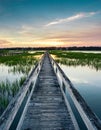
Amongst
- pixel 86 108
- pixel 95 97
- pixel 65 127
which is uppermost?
pixel 86 108

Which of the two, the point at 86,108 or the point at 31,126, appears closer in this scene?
the point at 86,108

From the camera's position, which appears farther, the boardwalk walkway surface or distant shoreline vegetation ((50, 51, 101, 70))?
distant shoreline vegetation ((50, 51, 101, 70))

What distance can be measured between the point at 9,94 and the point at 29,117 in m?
5.22

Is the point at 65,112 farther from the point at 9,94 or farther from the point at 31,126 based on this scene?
the point at 9,94

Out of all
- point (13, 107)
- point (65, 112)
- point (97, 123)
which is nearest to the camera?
point (97, 123)

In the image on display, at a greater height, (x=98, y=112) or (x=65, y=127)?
(x=65, y=127)

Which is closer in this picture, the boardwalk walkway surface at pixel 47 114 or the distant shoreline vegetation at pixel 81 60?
the boardwalk walkway surface at pixel 47 114

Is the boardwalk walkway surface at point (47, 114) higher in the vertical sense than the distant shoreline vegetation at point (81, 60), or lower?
higher

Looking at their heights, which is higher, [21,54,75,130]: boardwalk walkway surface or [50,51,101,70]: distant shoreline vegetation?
[21,54,75,130]: boardwalk walkway surface

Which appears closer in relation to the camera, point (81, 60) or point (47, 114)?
point (47, 114)

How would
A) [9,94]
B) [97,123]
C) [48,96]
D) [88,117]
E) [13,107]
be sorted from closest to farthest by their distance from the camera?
1. [97,123]
2. [88,117]
3. [13,107]
4. [48,96]
5. [9,94]

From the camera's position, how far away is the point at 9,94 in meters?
10.8

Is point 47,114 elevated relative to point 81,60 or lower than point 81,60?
elevated

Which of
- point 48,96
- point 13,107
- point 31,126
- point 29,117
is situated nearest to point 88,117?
point 13,107
